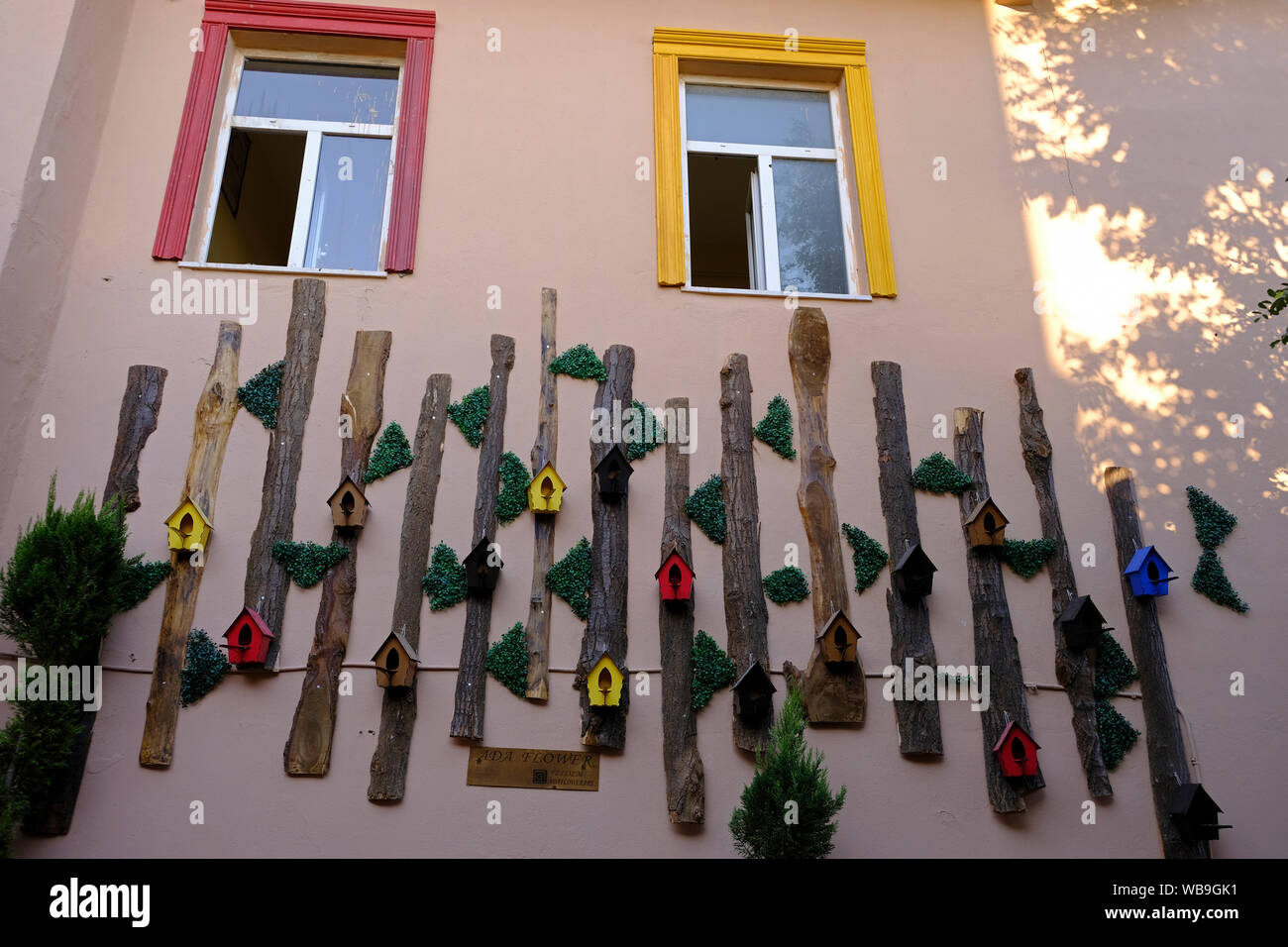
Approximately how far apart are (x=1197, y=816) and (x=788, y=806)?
1.71 meters

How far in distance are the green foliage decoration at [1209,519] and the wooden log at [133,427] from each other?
4.73m

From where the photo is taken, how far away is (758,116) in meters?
5.70

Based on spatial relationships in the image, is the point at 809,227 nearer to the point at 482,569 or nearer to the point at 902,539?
the point at 902,539

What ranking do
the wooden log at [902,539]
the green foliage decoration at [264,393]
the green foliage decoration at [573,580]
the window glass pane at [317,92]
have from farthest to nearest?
the window glass pane at [317,92], the green foliage decoration at [264,393], the green foliage decoration at [573,580], the wooden log at [902,539]

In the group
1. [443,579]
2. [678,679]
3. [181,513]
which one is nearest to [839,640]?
[678,679]

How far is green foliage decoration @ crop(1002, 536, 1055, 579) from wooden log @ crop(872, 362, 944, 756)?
0.40 metres

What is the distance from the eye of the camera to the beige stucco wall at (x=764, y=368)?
13.3 ft

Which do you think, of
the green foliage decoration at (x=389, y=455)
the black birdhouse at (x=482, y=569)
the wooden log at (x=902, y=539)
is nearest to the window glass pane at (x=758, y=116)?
the wooden log at (x=902, y=539)

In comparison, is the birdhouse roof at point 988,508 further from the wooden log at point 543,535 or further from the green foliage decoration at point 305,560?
the green foliage decoration at point 305,560
